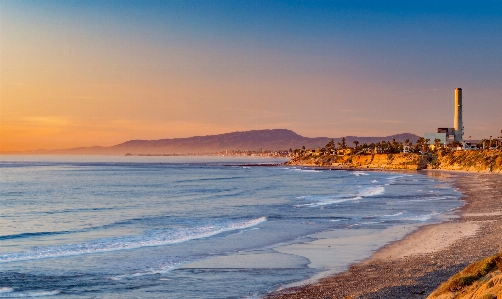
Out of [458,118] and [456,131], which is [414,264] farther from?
[456,131]

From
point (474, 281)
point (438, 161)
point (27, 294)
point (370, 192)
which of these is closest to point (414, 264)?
point (474, 281)

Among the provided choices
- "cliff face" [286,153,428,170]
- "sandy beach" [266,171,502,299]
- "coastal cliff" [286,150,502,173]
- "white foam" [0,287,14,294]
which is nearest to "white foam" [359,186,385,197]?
"sandy beach" [266,171,502,299]

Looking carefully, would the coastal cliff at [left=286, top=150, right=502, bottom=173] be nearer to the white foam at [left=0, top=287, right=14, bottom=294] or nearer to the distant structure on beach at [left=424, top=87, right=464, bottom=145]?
the distant structure on beach at [left=424, top=87, right=464, bottom=145]

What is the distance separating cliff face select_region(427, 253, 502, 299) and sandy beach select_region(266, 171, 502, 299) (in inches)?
77.8

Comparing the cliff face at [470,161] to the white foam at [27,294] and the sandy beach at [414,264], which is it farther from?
the white foam at [27,294]

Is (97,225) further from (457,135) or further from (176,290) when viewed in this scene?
(457,135)

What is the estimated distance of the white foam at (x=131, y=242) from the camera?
68.1 feet

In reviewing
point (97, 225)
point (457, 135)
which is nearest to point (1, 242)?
point (97, 225)

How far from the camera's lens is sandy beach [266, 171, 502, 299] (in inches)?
539

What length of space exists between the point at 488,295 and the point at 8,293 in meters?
13.0

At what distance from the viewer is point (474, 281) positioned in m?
10.5

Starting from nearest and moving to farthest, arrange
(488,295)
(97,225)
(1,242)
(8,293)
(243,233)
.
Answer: (488,295), (8,293), (1,242), (243,233), (97,225)

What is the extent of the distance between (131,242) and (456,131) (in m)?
181

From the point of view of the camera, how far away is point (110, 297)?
47.0 ft
